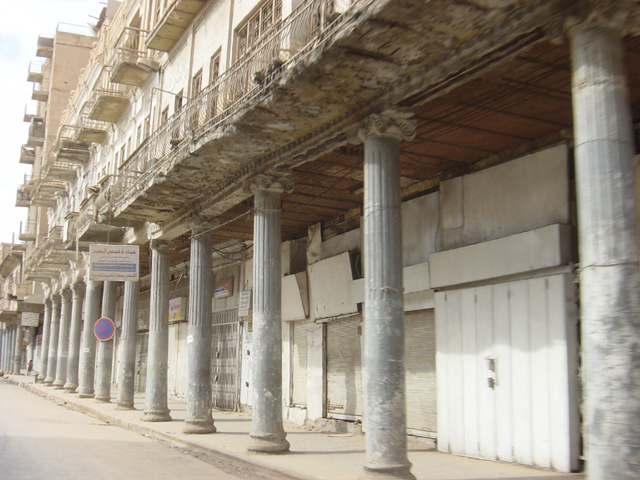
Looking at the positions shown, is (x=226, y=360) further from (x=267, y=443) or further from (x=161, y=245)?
(x=267, y=443)

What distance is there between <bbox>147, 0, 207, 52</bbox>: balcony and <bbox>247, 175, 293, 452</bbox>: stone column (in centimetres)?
595

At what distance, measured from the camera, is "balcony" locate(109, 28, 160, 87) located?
1758cm

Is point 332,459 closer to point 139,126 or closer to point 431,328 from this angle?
point 431,328

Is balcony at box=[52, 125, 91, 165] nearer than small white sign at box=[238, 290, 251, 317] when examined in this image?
No

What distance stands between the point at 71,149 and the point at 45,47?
2382 centimetres

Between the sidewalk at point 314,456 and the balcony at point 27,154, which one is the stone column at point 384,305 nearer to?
the sidewalk at point 314,456

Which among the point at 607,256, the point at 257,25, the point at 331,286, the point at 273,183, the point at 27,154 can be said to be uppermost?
the point at 27,154

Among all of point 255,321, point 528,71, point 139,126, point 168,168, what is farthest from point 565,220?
point 139,126

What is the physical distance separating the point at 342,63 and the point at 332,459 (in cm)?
571

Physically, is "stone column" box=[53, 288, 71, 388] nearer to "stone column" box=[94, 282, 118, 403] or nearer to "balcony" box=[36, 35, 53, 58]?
"stone column" box=[94, 282, 118, 403]

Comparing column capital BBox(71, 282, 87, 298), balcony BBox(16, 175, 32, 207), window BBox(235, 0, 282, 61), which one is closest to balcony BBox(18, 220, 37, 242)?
balcony BBox(16, 175, 32, 207)

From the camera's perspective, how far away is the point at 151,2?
19.5m

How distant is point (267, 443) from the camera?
10234 millimetres

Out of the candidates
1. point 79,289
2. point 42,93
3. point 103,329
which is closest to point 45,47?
point 42,93
